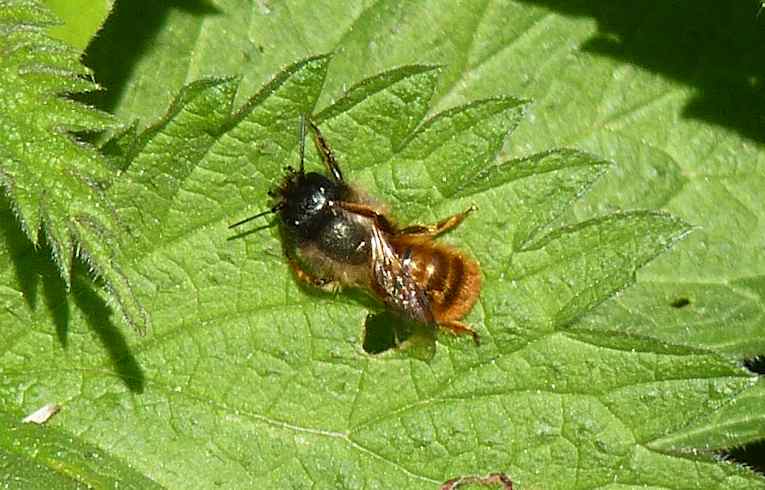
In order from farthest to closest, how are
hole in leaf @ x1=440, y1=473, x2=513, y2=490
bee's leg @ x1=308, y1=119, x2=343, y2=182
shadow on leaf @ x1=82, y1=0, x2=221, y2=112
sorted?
shadow on leaf @ x1=82, y1=0, x2=221, y2=112 < hole in leaf @ x1=440, y1=473, x2=513, y2=490 < bee's leg @ x1=308, y1=119, x2=343, y2=182

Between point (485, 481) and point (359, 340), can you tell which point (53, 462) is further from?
point (485, 481)

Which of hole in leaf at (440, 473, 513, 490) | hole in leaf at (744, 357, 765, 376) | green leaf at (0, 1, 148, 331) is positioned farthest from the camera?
hole in leaf at (744, 357, 765, 376)

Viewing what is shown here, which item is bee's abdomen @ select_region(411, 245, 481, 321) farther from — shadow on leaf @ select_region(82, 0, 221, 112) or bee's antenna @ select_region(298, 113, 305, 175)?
shadow on leaf @ select_region(82, 0, 221, 112)

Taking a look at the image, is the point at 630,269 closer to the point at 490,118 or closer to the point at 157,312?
the point at 490,118

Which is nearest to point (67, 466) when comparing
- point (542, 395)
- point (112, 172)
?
point (112, 172)

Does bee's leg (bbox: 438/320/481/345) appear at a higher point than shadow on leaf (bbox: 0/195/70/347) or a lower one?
lower

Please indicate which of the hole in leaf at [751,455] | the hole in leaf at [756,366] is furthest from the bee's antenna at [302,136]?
the hole in leaf at [751,455]

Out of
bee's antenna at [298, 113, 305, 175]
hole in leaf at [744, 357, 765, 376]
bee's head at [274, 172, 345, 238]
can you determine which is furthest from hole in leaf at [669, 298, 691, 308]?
bee's antenna at [298, 113, 305, 175]
